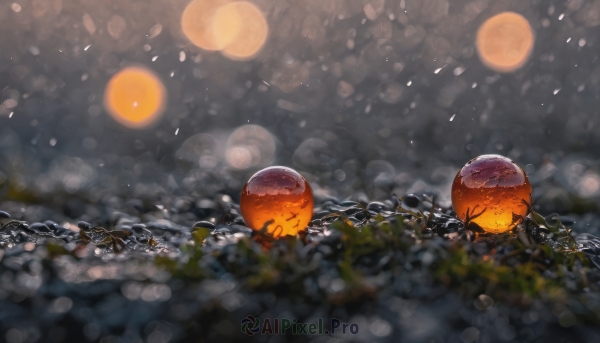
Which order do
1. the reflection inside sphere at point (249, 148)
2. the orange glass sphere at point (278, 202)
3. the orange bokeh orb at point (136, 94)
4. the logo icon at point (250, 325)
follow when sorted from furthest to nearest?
the orange bokeh orb at point (136, 94), the reflection inside sphere at point (249, 148), the orange glass sphere at point (278, 202), the logo icon at point (250, 325)

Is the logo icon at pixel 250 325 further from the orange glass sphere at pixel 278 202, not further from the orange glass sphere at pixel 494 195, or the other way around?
the orange glass sphere at pixel 494 195

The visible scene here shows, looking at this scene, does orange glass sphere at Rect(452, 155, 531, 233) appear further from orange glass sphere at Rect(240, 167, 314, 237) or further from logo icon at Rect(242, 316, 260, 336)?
logo icon at Rect(242, 316, 260, 336)

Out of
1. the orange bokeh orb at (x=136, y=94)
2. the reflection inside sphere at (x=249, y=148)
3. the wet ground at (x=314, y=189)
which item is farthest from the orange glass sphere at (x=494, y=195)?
the orange bokeh orb at (x=136, y=94)

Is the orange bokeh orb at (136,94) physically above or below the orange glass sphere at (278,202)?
above

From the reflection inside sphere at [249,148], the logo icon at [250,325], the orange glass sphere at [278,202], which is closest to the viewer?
the logo icon at [250,325]

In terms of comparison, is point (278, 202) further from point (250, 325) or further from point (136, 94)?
point (136, 94)

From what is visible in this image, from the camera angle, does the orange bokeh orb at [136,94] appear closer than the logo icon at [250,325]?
No
